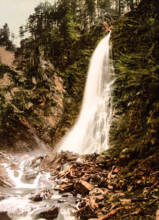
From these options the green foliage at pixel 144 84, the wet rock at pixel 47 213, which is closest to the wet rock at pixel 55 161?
the green foliage at pixel 144 84

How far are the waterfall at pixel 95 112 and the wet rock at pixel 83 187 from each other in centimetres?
470

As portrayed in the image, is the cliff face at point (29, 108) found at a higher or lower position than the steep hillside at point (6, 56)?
lower

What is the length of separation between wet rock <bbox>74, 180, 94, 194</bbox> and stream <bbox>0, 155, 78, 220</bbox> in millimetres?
258

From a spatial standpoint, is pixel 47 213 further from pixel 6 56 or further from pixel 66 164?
pixel 6 56

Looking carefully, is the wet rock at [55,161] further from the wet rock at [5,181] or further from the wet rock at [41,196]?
the wet rock at [41,196]

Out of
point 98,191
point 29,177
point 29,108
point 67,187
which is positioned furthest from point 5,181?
point 29,108

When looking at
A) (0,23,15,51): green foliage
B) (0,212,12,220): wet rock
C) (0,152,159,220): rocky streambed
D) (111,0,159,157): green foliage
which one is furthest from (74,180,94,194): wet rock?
(0,23,15,51): green foliage

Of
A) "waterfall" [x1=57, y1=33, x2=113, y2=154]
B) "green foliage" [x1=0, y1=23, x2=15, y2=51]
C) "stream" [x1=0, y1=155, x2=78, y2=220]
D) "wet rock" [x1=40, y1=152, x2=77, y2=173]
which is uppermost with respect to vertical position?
"green foliage" [x1=0, y1=23, x2=15, y2=51]

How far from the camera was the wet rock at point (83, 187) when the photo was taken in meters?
4.77

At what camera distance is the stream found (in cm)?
406

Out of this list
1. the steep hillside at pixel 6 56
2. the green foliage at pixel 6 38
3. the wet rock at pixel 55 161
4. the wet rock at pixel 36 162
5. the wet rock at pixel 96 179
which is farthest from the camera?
the green foliage at pixel 6 38

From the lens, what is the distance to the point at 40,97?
567 inches

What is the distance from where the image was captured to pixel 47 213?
159 inches

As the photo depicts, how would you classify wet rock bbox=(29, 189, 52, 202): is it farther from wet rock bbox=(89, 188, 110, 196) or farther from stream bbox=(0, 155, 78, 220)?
wet rock bbox=(89, 188, 110, 196)
